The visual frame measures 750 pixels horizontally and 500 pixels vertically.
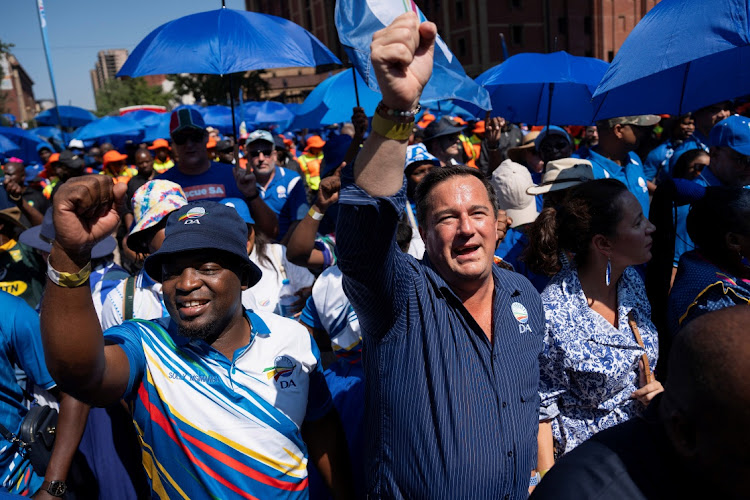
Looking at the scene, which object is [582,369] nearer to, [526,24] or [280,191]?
[280,191]

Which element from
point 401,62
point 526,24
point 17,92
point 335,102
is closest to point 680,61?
point 401,62

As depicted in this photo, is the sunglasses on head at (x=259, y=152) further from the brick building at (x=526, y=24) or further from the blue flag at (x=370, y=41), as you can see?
the brick building at (x=526, y=24)

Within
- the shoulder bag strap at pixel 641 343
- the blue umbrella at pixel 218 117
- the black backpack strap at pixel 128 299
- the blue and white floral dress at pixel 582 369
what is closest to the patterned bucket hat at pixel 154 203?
the black backpack strap at pixel 128 299

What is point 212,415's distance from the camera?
2.00m

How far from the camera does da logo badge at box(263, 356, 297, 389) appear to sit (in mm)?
2155

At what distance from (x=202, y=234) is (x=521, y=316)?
1164 millimetres

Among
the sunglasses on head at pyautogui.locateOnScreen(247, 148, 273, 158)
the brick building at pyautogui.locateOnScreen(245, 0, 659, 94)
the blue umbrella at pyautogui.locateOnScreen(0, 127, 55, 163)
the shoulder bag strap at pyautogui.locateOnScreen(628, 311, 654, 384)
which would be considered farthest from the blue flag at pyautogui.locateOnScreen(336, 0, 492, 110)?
the brick building at pyautogui.locateOnScreen(245, 0, 659, 94)

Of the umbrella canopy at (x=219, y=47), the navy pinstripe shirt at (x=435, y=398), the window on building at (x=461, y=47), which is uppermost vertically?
the window on building at (x=461, y=47)

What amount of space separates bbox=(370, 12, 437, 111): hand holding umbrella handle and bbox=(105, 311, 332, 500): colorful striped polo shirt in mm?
1149

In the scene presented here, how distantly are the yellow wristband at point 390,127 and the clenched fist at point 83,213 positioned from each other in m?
0.81

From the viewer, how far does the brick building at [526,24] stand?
44.8 m

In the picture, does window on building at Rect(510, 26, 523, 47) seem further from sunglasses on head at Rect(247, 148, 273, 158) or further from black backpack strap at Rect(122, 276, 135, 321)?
black backpack strap at Rect(122, 276, 135, 321)

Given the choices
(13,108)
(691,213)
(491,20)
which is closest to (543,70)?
(691,213)

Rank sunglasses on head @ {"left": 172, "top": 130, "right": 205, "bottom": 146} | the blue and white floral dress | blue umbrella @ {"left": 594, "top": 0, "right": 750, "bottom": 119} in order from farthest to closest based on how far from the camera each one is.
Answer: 1. sunglasses on head @ {"left": 172, "top": 130, "right": 205, "bottom": 146}
2. blue umbrella @ {"left": 594, "top": 0, "right": 750, "bottom": 119}
3. the blue and white floral dress
